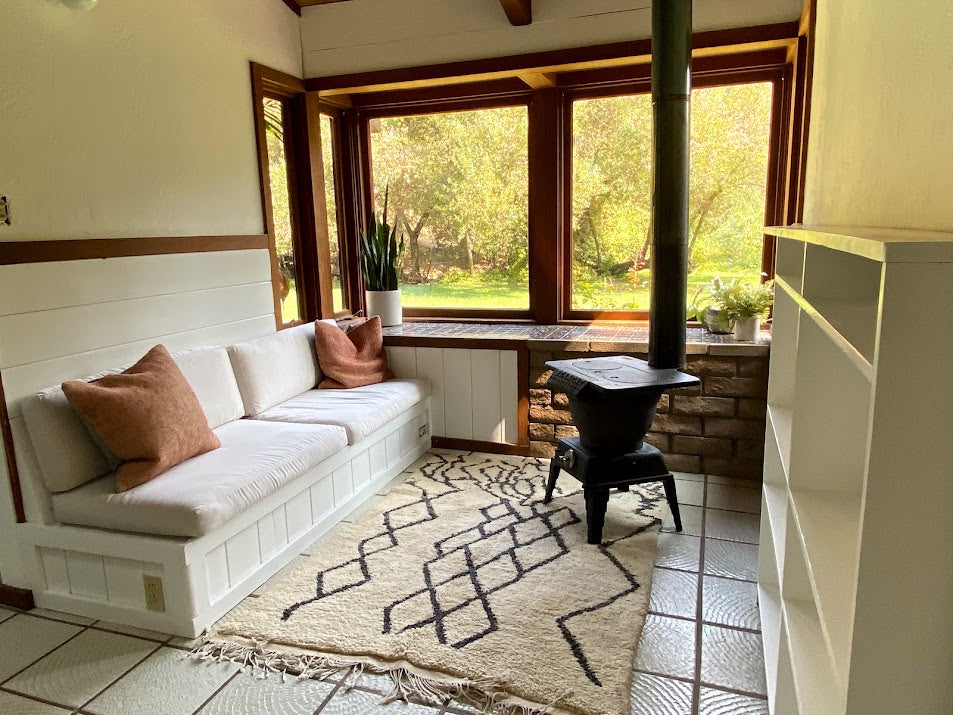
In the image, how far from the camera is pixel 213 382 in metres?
3.28

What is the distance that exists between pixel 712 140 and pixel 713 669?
9.97 feet

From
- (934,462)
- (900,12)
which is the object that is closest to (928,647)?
(934,462)

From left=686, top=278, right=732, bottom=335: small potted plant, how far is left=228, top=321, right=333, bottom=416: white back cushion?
2356 millimetres

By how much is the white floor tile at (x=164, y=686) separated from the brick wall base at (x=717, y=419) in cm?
248

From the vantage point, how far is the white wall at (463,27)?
357 centimetres

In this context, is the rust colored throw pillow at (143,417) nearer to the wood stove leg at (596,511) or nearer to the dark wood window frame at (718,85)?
the wood stove leg at (596,511)

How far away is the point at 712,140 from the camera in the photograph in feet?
13.1

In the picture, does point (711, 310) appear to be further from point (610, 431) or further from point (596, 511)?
point (596, 511)

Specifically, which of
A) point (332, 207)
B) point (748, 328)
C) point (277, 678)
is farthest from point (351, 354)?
point (748, 328)

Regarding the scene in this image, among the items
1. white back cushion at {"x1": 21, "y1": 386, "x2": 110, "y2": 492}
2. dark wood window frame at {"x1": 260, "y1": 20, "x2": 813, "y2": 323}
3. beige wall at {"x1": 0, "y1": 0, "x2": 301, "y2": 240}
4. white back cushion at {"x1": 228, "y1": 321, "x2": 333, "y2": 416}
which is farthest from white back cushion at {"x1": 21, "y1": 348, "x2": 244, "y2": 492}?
dark wood window frame at {"x1": 260, "y1": 20, "x2": 813, "y2": 323}

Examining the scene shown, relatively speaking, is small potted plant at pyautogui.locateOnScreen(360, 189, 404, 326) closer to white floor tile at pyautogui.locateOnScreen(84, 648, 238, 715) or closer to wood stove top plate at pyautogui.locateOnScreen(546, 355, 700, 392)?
wood stove top plate at pyautogui.locateOnScreen(546, 355, 700, 392)

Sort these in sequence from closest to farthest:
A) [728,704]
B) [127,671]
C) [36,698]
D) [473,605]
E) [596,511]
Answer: [728,704]
[36,698]
[127,671]
[473,605]
[596,511]

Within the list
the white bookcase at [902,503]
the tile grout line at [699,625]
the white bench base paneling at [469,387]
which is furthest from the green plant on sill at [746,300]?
the white bookcase at [902,503]

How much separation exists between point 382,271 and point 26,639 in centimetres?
287
